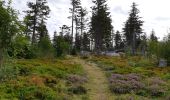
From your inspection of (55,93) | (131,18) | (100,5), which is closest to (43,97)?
(55,93)

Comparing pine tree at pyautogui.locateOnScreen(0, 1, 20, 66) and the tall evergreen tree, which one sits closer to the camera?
pine tree at pyautogui.locateOnScreen(0, 1, 20, 66)

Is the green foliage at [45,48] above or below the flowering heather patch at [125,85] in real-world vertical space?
above

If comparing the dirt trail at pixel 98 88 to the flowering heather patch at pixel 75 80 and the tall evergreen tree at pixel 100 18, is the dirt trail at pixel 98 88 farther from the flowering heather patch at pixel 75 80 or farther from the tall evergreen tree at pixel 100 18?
the tall evergreen tree at pixel 100 18

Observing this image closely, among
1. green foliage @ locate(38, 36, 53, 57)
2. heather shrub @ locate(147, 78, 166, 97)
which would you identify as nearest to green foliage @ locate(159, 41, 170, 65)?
green foliage @ locate(38, 36, 53, 57)

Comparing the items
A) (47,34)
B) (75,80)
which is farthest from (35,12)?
(75,80)

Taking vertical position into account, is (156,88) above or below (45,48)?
below

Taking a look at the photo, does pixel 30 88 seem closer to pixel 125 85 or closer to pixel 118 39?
pixel 125 85

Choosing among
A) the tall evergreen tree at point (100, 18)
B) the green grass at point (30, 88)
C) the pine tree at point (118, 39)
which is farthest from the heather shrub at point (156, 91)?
the pine tree at point (118, 39)

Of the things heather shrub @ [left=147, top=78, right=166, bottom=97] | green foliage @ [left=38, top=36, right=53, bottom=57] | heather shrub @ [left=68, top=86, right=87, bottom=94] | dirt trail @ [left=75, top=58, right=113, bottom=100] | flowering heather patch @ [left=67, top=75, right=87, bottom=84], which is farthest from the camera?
green foliage @ [left=38, top=36, right=53, bottom=57]

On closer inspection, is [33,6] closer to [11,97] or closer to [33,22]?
[33,22]

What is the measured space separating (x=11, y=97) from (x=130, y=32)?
6674 centimetres

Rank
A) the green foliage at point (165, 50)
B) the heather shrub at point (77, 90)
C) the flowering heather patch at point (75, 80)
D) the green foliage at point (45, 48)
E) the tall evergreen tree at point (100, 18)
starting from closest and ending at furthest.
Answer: the heather shrub at point (77, 90) → the flowering heather patch at point (75, 80) → the green foliage at point (165, 50) → the green foliage at point (45, 48) → the tall evergreen tree at point (100, 18)

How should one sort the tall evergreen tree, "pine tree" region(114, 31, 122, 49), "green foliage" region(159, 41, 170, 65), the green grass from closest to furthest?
the green grass < "green foliage" region(159, 41, 170, 65) < the tall evergreen tree < "pine tree" region(114, 31, 122, 49)

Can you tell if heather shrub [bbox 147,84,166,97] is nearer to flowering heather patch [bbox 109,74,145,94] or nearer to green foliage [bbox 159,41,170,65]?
flowering heather patch [bbox 109,74,145,94]
